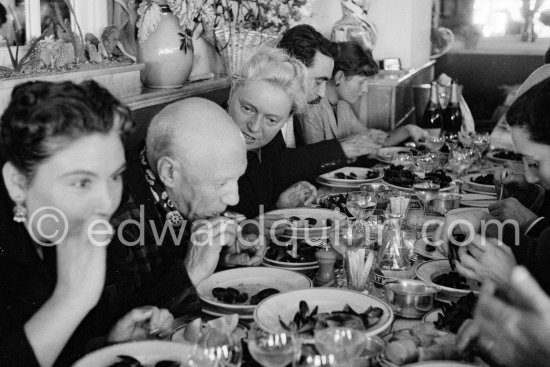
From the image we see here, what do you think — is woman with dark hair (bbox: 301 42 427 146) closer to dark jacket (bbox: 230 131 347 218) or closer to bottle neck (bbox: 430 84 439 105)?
bottle neck (bbox: 430 84 439 105)

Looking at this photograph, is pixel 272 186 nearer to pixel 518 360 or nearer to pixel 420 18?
pixel 518 360

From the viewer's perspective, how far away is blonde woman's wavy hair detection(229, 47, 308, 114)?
2805 millimetres

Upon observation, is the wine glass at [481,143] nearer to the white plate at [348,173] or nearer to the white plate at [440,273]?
the white plate at [348,173]

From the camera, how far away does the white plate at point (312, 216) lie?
7.84 ft

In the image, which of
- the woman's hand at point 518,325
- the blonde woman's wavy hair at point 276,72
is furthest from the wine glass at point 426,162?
the woman's hand at point 518,325

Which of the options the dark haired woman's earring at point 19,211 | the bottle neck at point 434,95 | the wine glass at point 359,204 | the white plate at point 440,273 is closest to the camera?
the dark haired woman's earring at point 19,211

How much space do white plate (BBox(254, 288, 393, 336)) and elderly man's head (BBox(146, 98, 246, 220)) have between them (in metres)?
0.41

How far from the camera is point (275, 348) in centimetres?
140

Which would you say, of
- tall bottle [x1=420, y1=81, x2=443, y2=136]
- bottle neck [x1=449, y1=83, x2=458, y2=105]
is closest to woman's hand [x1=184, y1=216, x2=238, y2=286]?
tall bottle [x1=420, y1=81, x2=443, y2=136]

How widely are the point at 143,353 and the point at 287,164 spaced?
1893 mm

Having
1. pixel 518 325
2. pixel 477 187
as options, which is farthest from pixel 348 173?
pixel 518 325

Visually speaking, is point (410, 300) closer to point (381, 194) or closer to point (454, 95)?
point (381, 194)

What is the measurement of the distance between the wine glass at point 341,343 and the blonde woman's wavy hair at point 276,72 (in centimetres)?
156

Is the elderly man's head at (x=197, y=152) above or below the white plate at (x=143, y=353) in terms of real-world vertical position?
above
